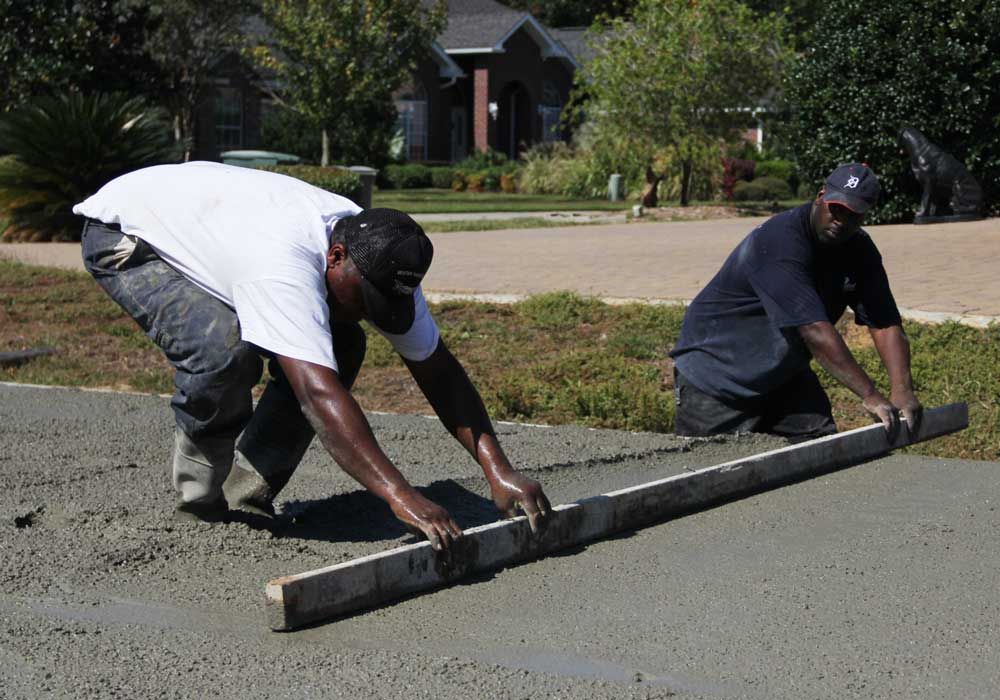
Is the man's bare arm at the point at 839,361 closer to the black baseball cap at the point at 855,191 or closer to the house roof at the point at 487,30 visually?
the black baseball cap at the point at 855,191

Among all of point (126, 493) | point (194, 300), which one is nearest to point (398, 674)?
point (194, 300)

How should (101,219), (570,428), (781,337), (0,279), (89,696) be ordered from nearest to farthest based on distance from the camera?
(89,696)
(101,219)
(781,337)
(570,428)
(0,279)

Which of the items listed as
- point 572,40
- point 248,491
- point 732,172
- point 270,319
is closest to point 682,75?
point 732,172

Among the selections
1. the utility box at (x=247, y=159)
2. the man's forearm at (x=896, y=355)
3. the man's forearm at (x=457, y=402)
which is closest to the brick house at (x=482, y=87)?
the utility box at (x=247, y=159)

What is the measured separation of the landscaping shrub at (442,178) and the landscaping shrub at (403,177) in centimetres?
23

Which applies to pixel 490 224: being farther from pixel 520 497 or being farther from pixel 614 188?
pixel 520 497

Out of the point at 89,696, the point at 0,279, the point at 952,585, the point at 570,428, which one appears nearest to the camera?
the point at 89,696

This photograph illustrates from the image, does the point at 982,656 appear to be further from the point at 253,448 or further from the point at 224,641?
the point at 253,448

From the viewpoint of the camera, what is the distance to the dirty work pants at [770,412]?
6.14 metres

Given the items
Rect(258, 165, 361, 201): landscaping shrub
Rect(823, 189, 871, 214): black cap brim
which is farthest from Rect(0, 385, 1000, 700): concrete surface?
Rect(258, 165, 361, 201): landscaping shrub

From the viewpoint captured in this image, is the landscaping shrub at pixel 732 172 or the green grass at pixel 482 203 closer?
the green grass at pixel 482 203

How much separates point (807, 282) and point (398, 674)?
2.79 m

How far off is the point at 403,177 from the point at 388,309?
31683mm

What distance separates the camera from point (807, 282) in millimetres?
5402
